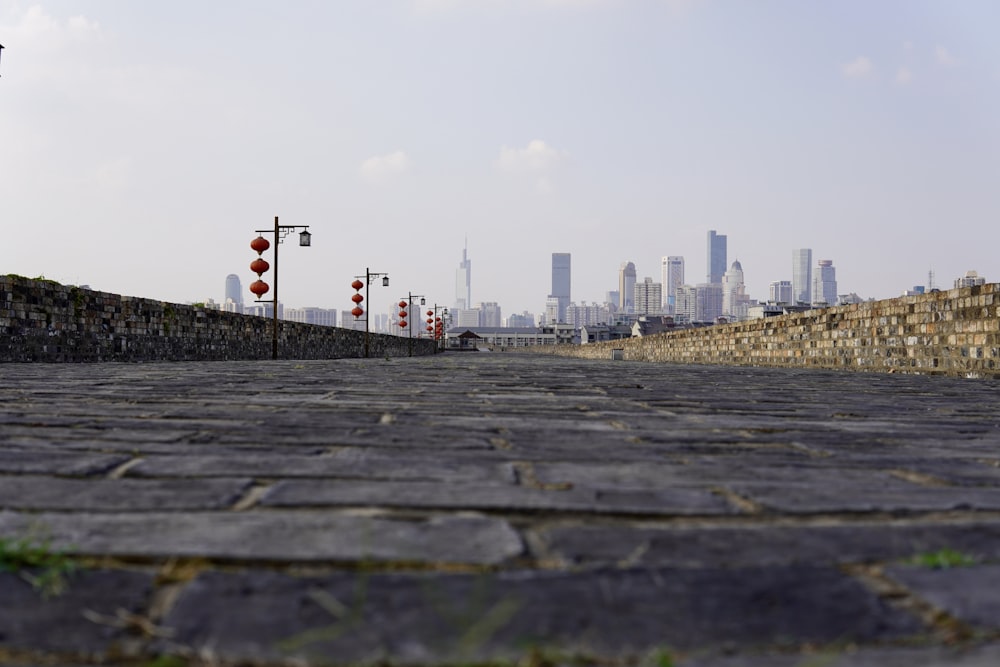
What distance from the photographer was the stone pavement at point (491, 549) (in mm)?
974

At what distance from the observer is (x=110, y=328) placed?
1210 centimetres

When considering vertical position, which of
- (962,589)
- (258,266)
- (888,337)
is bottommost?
(962,589)

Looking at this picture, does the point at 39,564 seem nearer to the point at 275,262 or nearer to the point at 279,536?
the point at 279,536

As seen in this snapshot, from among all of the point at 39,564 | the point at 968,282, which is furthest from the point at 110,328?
the point at 968,282

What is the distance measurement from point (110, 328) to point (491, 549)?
493 inches

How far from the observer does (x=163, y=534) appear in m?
1.40

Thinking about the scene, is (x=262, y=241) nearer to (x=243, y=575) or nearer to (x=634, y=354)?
(x=634, y=354)

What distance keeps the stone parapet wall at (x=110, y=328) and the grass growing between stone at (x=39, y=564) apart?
387 inches

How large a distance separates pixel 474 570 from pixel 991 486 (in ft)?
5.28

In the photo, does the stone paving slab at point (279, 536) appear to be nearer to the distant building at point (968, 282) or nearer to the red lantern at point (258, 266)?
the distant building at point (968, 282)

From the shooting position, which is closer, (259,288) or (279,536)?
A: (279,536)

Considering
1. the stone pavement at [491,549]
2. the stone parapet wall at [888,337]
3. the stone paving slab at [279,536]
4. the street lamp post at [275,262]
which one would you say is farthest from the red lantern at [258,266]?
the stone paving slab at [279,536]

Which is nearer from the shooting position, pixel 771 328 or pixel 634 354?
pixel 771 328

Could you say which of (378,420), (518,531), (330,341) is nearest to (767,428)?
(378,420)
